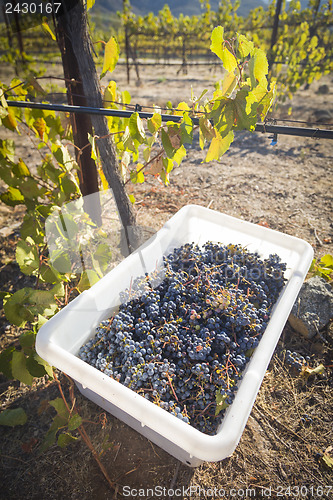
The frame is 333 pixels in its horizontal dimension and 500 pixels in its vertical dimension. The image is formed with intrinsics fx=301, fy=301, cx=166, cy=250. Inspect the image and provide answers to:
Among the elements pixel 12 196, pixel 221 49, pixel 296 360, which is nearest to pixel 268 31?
pixel 12 196

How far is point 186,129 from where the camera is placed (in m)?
1.18

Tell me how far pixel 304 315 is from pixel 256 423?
2.30 feet

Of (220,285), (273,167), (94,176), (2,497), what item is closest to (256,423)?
(220,285)

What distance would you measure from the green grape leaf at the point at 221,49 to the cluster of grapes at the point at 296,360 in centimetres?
148

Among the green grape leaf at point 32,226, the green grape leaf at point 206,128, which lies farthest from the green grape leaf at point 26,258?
the green grape leaf at point 206,128

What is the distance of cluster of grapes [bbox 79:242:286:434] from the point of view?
123 cm

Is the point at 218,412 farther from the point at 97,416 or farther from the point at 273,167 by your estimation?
the point at 273,167

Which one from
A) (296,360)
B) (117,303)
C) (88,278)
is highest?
(88,278)

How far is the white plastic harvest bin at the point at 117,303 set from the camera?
98 cm

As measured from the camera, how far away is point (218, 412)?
1.17 metres

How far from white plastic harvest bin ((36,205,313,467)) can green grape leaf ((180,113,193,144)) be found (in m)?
0.70

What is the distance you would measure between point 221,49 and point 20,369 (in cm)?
146

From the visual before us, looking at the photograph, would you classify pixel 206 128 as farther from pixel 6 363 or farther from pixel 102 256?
pixel 6 363

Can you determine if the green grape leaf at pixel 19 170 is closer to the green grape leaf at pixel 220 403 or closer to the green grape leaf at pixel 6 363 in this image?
the green grape leaf at pixel 6 363
